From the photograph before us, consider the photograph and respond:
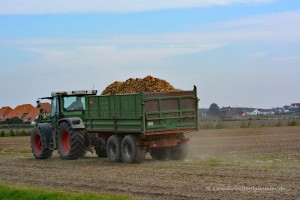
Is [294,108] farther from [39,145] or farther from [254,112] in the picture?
[39,145]

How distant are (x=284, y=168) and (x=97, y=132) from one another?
8.35 meters

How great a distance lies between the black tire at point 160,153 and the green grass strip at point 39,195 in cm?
756

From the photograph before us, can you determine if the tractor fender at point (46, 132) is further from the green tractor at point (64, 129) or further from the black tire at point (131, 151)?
the black tire at point (131, 151)

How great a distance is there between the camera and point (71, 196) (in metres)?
13.2

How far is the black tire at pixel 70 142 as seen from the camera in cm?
2347

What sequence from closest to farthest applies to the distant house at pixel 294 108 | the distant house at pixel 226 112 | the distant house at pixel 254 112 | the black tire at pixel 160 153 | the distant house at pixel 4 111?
the black tire at pixel 160 153
the distant house at pixel 4 111
the distant house at pixel 226 112
the distant house at pixel 294 108
the distant house at pixel 254 112

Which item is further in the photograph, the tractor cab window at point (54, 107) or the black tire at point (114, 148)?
the tractor cab window at point (54, 107)

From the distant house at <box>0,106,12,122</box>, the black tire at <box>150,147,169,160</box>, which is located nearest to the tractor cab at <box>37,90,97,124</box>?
the black tire at <box>150,147,169,160</box>

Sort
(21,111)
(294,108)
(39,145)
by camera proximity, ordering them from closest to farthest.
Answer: (39,145) → (21,111) → (294,108)

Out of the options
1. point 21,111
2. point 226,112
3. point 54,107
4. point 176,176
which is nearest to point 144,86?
point 54,107

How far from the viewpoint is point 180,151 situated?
21.5 m

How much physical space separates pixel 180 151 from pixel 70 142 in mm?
4572

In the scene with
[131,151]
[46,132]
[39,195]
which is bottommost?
[39,195]

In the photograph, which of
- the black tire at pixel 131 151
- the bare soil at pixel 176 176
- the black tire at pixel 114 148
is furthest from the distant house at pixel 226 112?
the black tire at pixel 131 151
